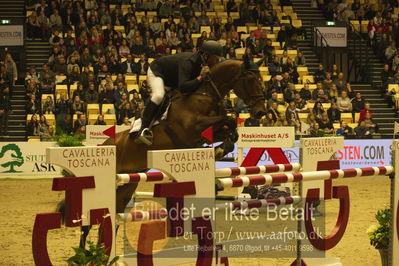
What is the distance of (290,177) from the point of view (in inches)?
215

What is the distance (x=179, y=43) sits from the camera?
1997 cm

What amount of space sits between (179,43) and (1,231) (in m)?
11.8

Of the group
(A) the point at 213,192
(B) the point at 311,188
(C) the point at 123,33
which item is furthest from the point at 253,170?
(C) the point at 123,33

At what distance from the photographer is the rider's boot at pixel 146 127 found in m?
7.50

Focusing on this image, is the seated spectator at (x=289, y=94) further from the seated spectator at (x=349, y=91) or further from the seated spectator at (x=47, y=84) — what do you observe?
the seated spectator at (x=47, y=84)

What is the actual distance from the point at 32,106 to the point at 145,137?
10510mm

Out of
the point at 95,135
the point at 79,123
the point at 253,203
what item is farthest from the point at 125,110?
the point at 253,203

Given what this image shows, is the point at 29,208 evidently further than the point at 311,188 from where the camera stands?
Yes

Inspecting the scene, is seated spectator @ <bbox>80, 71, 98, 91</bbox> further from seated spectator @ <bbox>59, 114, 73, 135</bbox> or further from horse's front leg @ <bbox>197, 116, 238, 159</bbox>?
horse's front leg @ <bbox>197, 116, 238, 159</bbox>

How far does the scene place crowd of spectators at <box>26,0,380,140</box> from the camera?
17.4 meters

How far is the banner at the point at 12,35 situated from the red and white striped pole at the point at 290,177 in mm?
15747

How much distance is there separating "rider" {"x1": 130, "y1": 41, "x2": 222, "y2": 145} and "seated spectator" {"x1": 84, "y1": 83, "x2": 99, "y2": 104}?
9891 millimetres

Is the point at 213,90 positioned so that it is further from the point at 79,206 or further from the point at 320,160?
the point at 79,206

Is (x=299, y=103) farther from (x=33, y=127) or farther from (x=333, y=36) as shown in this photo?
(x=33, y=127)
